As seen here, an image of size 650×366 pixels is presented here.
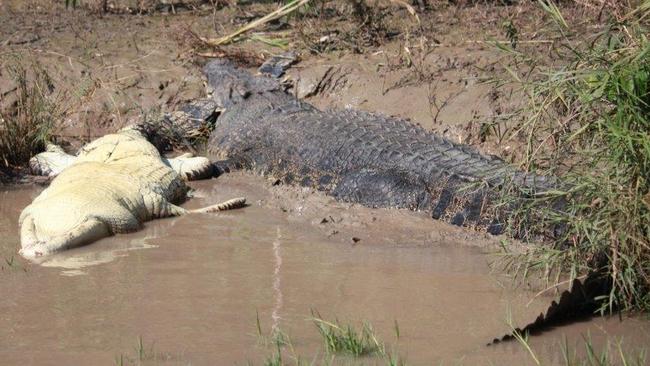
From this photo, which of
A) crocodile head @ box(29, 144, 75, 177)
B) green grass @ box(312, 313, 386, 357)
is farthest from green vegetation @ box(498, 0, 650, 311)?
crocodile head @ box(29, 144, 75, 177)

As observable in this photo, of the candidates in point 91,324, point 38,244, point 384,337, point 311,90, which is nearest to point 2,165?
point 38,244

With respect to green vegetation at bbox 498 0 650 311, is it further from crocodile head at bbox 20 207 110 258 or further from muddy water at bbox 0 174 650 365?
crocodile head at bbox 20 207 110 258

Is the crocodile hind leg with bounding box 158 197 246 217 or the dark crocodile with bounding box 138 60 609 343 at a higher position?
the dark crocodile with bounding box 138 60 609 343

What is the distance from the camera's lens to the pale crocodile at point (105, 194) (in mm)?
5742

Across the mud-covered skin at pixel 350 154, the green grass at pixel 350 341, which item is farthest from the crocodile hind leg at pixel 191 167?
the green grass at pixel 350 341

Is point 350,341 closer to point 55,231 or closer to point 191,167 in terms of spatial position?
point 55,231

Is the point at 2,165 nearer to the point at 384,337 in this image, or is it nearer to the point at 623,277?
the point at 384,337

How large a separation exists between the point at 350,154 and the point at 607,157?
10.4 ft

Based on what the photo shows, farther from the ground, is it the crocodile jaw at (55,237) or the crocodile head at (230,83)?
the crocodile head at (230,83)

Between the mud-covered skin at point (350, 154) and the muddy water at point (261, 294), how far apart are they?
246 millimetres

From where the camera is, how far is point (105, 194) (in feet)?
20.3

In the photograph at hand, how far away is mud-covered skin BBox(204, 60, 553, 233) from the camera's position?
21.0 ft

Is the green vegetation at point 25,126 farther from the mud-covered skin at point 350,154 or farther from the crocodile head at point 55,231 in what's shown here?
the crocodile head at point 55,231

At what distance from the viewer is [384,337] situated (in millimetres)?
4281
